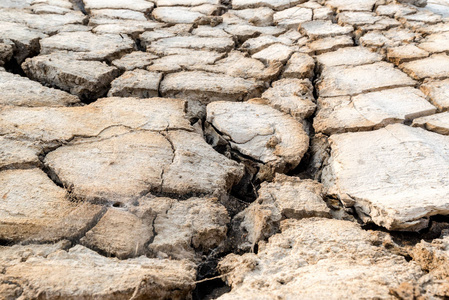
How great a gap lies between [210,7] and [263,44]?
922 millimetres

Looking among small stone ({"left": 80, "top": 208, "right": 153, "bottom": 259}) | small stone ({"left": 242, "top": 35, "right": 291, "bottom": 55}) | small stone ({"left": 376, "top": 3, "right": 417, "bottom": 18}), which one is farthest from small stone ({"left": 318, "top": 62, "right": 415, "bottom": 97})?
small stone ({"left": 80, "top": 208, "right": 153, "bottom": 259})

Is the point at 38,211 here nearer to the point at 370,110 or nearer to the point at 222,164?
the point at 222,164

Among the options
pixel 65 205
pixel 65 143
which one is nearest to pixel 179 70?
pixel 65 143

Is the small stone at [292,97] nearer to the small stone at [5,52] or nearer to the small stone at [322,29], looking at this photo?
the small stone at [322,29]

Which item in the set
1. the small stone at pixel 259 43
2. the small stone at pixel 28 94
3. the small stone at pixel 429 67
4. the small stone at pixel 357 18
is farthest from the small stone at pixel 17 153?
the small stone at pixel 357 18

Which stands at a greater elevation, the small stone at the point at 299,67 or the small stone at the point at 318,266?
the small stone at the point at 299,67

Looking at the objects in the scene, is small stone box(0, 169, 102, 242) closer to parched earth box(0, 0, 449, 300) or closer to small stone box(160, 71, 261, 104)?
parched earth box(0, 0, 449, 300)

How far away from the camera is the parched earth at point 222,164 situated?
3.10 feet

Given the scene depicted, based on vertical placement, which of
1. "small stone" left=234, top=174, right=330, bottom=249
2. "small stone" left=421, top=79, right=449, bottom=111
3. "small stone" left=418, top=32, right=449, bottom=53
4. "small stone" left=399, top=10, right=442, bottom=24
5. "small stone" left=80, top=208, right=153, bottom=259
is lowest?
"small stone" left=234, top=174, right=330, bottom=249

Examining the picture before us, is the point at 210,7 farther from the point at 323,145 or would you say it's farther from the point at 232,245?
the point at 232,245

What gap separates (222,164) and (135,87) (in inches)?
29.3

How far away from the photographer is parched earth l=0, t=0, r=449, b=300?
945mm

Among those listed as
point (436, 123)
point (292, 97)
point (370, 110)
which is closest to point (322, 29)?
point (292, 97)

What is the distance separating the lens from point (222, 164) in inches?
54.7
